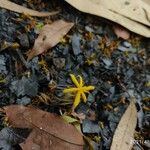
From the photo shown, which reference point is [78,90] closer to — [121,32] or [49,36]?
[49,36]

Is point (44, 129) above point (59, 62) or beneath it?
beneath

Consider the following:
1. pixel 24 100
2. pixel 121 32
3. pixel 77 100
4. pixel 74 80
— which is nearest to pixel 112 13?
pixel 121 32

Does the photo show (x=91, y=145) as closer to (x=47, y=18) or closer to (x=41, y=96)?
(x=41, y=96)

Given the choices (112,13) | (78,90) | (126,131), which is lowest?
(126,131)

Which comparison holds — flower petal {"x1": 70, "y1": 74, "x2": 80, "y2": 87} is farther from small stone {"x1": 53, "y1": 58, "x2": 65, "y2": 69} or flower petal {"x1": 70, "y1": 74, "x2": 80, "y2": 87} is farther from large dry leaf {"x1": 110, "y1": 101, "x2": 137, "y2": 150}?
large dry leaf {"x1": 110, "y1": 101, "x2": 137, "y2": 150}

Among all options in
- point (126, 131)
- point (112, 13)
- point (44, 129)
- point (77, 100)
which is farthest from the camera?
point (112, 13)

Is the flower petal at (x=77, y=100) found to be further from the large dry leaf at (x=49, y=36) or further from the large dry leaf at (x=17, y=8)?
the large dry leaf at (x=17, y=8)

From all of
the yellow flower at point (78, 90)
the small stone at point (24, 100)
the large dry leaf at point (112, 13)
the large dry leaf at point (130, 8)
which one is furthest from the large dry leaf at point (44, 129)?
the large dry leaf at point (130, 8)
